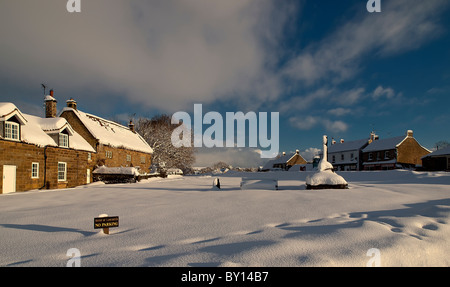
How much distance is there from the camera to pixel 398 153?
39.8 m

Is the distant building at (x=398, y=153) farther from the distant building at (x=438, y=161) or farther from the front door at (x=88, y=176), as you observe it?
the front door at (x=88, y=176)

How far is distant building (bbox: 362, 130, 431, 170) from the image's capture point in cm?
3991

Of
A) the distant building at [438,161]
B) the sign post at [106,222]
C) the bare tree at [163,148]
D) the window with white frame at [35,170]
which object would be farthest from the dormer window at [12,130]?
the distant building at [438,161]

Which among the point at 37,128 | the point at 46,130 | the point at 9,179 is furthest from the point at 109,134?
the point at 9,179

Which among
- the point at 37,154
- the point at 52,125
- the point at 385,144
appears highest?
the point at 52,125

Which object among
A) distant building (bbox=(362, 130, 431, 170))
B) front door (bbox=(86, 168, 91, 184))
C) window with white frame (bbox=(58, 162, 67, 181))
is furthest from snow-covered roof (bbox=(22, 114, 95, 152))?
distant building (bbox=(362, 130, 431, 170))

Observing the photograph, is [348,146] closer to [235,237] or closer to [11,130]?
[235,237]

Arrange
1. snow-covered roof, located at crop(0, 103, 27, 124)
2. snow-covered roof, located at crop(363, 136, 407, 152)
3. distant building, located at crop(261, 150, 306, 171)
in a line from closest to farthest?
snow-covered roof, located at crop(0, 103, 27, 124) → snow-covered roof, located at crop(363, 136, 407, 152) → distant building, located at crop(261, 150, 306, 171)

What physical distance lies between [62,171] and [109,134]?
10.3 metres

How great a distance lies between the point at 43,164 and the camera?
59.8ft

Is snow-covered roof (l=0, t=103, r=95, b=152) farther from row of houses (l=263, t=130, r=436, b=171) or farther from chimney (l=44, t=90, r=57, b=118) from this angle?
row of houses (l=263, t=130, r=436, b=171)

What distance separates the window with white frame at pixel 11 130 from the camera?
15.7 metres

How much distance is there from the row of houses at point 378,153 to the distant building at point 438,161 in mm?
652
